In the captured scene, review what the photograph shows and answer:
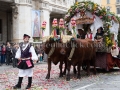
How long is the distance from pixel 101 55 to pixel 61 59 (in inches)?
103

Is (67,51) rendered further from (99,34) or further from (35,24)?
(35,24)

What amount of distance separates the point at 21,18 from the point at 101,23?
10914 mm

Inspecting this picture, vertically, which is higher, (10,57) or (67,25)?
(67,25)

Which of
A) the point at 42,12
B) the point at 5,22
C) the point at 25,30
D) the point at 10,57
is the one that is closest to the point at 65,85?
the point at 10,57

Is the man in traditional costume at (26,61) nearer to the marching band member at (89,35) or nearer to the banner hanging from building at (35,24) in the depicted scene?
the marching band member at (89,35)

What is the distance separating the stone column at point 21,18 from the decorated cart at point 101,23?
9329mm

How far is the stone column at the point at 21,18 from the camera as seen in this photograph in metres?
22.8

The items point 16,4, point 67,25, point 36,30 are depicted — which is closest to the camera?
point 67,25

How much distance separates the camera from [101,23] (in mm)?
13406

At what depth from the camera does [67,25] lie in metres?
14.4

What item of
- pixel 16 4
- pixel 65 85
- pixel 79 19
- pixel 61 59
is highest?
pixel 16 4

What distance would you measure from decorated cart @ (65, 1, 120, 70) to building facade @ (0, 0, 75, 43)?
9.40 metres

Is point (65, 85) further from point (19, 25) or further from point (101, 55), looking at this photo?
point (19, 25)

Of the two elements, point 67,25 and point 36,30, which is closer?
point 67,25
